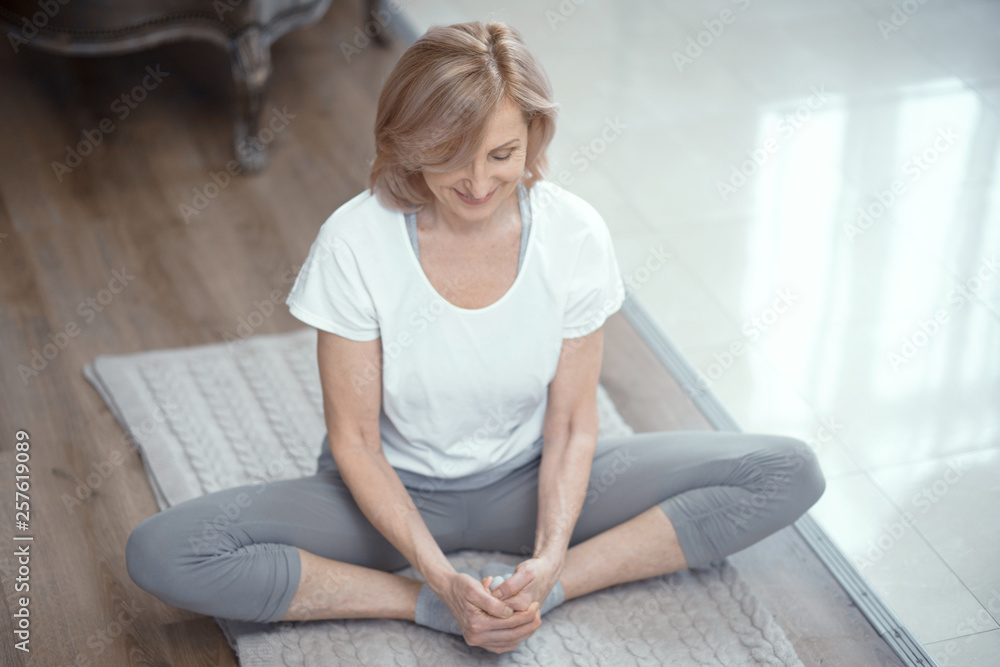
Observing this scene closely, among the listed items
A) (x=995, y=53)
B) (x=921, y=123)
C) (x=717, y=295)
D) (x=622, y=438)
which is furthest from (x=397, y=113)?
(x=995, y=53)

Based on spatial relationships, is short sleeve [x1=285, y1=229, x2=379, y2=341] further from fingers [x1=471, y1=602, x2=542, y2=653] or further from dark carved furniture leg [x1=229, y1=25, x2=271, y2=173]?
dark carved furniture leg [x1=229, y1=25, x2=271, y2=173]

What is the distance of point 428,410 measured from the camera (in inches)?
58.3

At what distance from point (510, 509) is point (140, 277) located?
1165mm

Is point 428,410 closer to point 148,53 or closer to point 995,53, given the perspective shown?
point 148,53

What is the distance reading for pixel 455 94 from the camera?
1255mm

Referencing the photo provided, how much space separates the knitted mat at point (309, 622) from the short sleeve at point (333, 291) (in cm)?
48

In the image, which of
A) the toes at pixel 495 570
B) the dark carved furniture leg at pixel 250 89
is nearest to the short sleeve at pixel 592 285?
the toes at pixel 495 570

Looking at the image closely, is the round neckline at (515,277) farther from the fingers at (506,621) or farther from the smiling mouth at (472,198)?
the fingers at (506,621)

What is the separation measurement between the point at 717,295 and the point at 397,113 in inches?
49.4

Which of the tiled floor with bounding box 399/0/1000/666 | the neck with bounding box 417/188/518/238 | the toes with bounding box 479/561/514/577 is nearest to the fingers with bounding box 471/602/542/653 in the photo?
the toes with bounding box 479/561/514/577

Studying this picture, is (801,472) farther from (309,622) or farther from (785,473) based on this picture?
(309,622)

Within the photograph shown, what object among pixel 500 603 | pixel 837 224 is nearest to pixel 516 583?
pixel 500 603

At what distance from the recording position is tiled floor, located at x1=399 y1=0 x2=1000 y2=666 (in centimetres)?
187

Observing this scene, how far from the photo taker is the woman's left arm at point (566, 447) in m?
1.48
